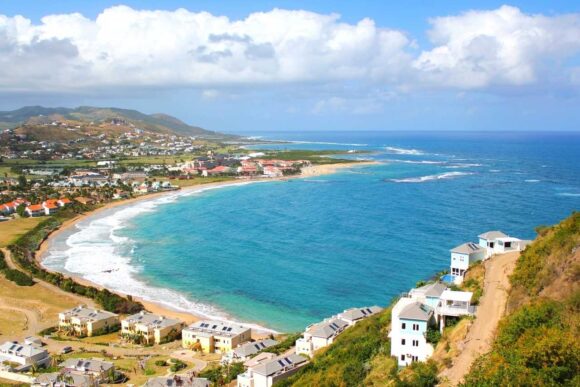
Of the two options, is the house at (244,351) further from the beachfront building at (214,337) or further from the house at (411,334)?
the house at (411,334)

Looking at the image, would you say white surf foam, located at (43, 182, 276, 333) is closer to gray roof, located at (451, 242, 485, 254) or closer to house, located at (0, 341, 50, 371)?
house, located at (0, 341, 50, 371)

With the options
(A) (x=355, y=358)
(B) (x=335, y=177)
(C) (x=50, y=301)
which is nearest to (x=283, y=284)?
(C) (x=50, y=301)

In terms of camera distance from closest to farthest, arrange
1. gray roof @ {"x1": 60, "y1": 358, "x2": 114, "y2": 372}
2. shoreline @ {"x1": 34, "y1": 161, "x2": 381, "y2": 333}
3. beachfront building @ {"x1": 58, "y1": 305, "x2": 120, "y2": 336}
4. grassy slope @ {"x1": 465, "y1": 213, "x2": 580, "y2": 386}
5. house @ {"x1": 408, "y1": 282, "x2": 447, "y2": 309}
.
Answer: grassy slope @ {"x1": 465, "y1": 213, "x2": 580, "y2": 386} < house @ {"x1": 408, "y1": 282, "x2": 447, "y2": 309} < gray roof @ {"x1": 60, "y1": 358, "x2": 114, "y2": 372} < beachfront building @ {"x1": 58, "y1": 305, "x2": 120, "y2": 336} < shoreline @ {"x1": 34, "y1": 161, "x2": 381, "y2": 333}

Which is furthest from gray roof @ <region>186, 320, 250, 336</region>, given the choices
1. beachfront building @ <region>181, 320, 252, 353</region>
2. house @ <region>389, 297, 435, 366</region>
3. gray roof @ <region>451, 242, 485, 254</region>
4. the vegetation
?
house @ <region>389, 297, 435, 366</region>

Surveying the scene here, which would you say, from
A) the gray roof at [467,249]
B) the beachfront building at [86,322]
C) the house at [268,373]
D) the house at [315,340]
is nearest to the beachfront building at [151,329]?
the beachfront building at [86,322]

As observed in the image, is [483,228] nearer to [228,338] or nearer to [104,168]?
[228,338]

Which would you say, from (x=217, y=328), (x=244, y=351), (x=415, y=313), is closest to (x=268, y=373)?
(x=244, y=351)
